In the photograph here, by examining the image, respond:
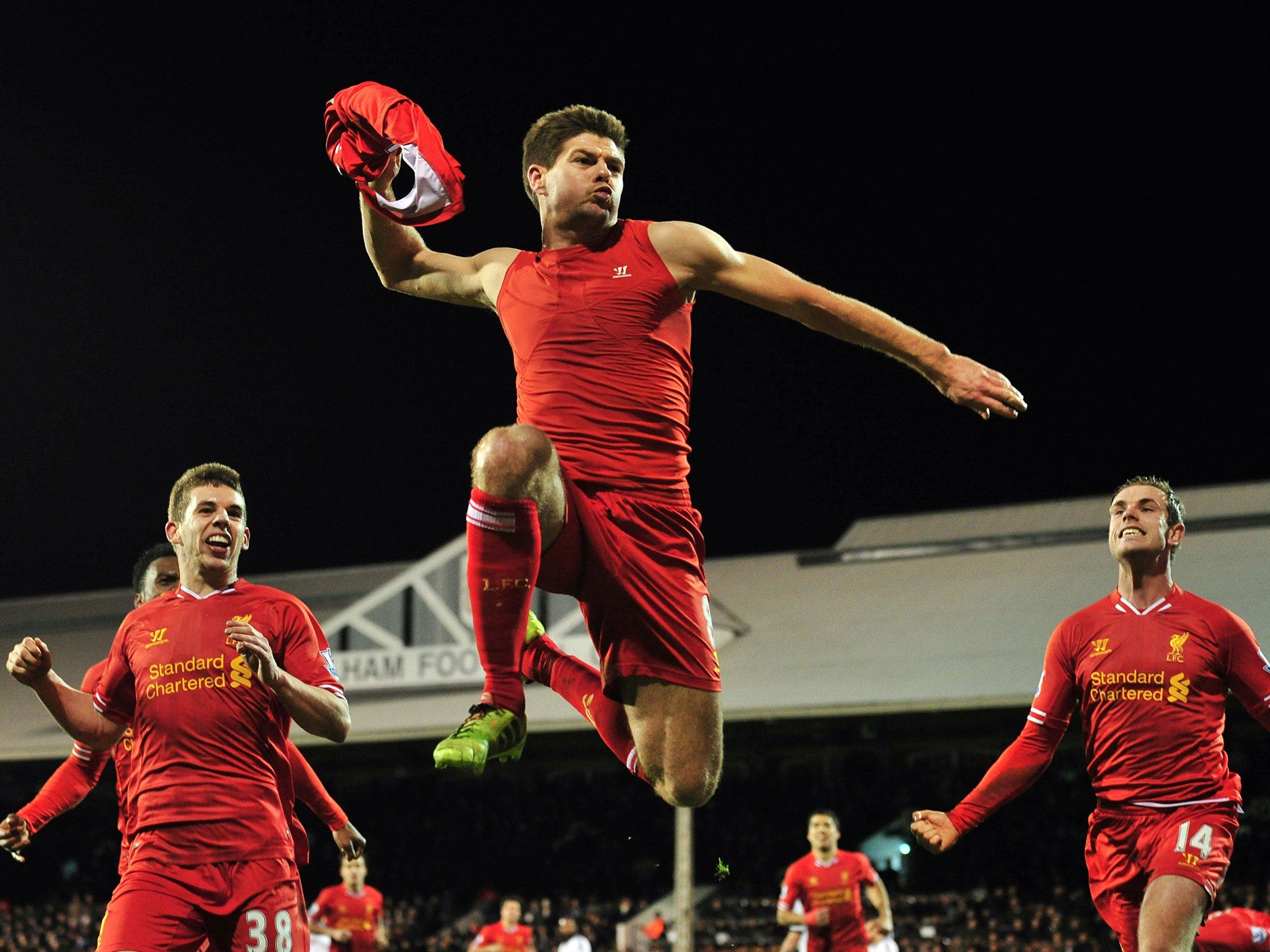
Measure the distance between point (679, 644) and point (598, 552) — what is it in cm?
43

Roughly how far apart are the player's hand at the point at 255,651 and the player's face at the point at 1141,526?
3602 millimetres

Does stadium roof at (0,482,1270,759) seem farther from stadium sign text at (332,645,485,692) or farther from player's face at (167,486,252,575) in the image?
player's face at (167,486,252,575)

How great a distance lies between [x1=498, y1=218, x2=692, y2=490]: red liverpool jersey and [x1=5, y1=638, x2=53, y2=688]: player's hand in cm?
200

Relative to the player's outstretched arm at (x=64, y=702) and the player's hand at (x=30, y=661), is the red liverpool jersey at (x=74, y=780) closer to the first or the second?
the player's outstretched arm at (x=64, y=702)

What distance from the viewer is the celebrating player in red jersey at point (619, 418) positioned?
Answer: 174 inches

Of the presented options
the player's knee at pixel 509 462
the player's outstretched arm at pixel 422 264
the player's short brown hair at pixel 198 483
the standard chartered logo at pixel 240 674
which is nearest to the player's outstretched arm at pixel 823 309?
the player's outstretched arm at pixel 422 264

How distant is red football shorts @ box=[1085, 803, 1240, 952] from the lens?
19.4 ft

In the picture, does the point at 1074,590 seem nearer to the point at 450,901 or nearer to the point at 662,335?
the point at 450,901

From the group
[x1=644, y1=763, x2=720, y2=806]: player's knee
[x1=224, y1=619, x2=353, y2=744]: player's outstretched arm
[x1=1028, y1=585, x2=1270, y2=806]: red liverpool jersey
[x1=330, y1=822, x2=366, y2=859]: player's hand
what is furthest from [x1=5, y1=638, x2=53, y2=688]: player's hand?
[x1=1028, y1=585, x2=1270, y2=806]: red liverpool jersey

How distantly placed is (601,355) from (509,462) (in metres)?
0.59

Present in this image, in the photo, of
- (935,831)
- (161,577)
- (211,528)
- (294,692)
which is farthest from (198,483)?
(935,831)

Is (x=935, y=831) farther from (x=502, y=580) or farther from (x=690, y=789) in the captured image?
(x=502, y=580)

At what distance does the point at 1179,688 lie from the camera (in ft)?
20.3

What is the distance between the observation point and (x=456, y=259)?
5.03 m
